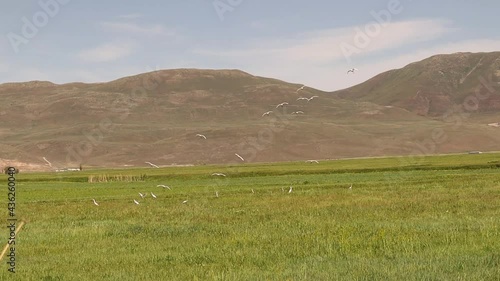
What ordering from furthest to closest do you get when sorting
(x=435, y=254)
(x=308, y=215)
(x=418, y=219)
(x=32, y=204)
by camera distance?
(x=32, y=204)
(x=308, y=215)
(x=418, y=219)
(x=435, y=254)

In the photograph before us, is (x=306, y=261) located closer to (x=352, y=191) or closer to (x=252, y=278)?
(x=252, y=278)

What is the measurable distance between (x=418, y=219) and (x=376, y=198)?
38.0 feet

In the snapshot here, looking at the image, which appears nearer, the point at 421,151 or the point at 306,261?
the point at 306,261

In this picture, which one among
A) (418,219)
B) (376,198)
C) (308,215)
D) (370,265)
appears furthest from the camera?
(376,198)

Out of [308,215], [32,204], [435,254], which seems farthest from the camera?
[32,204]

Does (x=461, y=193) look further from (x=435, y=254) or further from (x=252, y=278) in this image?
(x=252, y=278)

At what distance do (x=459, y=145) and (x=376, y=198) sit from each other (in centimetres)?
15843

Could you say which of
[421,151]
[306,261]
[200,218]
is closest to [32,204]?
[200,218]

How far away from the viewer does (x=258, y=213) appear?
30.5 meters

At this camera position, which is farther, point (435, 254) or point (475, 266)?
point (435, 254)

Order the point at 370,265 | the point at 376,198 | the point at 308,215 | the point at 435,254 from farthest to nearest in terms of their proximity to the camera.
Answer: the point at 376,198 < the point at 308,215 < the point at 435,254 < the point at 370,265

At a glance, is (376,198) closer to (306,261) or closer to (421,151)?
(306,261)

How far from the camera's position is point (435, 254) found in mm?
17172

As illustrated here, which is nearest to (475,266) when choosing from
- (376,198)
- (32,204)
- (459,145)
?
(376,198)
